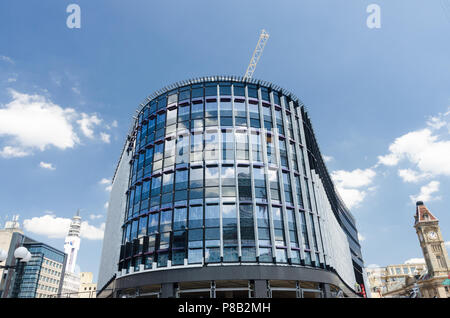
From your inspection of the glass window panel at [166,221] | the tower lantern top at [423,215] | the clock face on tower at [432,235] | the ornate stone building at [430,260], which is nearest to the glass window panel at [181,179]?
the glass window panel at [166,221]

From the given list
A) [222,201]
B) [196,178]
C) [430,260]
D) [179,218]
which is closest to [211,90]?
[196,178]

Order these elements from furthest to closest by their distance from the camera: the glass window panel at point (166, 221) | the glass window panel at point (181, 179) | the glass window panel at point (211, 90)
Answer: the glass window panel at point (211, 90) → the glass window panel at point (181, 179) → the glass window panel at point (166, 221)

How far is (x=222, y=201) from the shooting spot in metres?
33.8

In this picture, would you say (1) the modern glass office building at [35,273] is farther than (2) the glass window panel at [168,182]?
Yes

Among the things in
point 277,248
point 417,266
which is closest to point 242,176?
point 277,248

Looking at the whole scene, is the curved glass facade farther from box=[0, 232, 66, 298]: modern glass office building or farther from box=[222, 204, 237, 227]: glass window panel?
box=[0, 232, 66, 298]: modern glass office building

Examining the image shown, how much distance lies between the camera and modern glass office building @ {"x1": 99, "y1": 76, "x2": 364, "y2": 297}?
31.7 meters

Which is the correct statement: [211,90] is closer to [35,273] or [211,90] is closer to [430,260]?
[35,273]

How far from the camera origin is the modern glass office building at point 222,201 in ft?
104

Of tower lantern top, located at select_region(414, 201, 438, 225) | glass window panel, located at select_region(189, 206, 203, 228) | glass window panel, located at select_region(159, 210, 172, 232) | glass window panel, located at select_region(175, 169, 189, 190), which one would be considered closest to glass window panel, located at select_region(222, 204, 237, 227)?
glass window panel, located at select_region(189, 206, 203, 228)

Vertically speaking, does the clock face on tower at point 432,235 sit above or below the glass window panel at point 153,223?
above

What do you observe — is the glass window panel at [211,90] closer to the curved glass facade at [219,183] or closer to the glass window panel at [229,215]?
the curved glass facade at [219,183]
